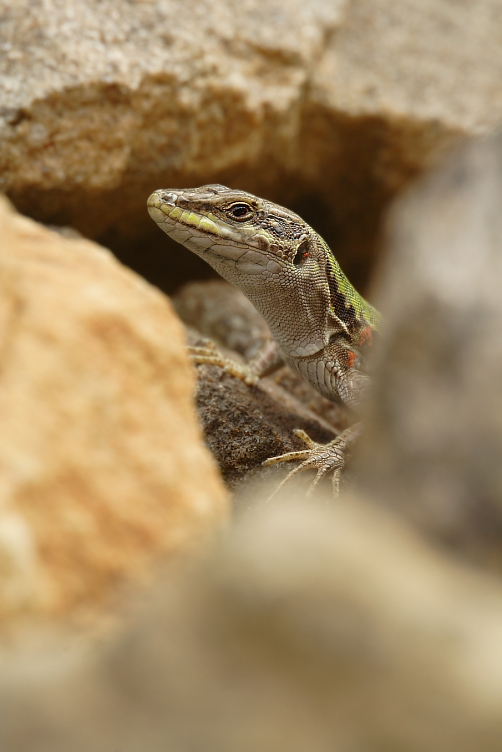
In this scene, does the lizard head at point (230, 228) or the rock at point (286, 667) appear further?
the lizard head at point (230, 228)

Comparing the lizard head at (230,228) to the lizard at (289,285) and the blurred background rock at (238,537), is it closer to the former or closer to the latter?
the lizard at (289,285)

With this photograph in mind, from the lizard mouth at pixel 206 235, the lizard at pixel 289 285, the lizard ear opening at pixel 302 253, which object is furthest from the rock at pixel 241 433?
the lizard ear opening at pixel 302 253

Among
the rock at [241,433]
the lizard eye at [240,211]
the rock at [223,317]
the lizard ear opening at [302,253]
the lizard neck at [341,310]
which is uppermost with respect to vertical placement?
the lizard eye at [240,211]

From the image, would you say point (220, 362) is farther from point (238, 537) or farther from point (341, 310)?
point (238, 537)

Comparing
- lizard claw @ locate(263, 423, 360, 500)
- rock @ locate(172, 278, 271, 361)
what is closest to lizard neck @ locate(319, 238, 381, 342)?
lizard claw @ locate(263, 423, 360, 500)

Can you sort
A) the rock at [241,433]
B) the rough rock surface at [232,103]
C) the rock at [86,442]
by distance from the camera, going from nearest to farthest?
the rock at [86,442] → the rock at [241,433] → the rough rock surface at [232,103]

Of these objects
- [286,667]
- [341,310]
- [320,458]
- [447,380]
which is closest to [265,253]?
[341,310]

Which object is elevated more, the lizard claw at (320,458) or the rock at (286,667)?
the rock at (286,667)

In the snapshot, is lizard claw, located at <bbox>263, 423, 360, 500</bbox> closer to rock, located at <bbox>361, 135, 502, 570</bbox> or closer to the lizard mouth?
the lizard mouth

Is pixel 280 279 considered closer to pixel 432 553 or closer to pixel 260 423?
pixel 260 423
